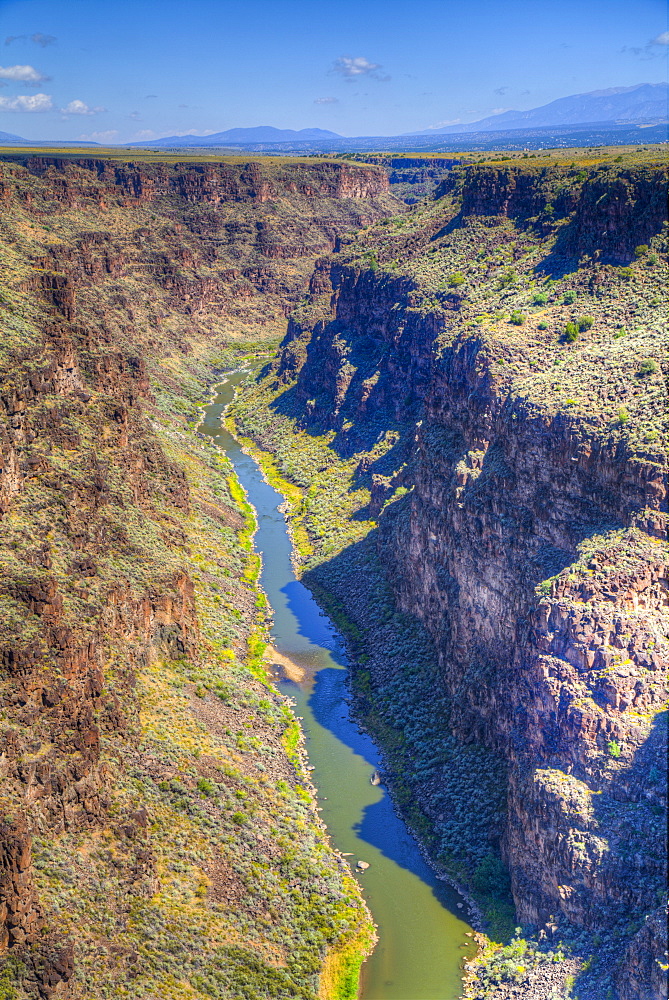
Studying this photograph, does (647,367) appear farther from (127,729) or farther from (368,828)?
(127,729)

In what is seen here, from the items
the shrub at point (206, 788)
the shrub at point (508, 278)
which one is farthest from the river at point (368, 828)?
the shrub at point (508, 278)

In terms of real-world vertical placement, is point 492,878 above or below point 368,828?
above

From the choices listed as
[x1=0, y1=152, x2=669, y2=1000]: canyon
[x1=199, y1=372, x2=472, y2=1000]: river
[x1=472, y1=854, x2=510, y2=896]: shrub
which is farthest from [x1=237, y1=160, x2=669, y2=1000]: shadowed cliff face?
[x1=199, y1=372, x2=472, y2=1000]: river

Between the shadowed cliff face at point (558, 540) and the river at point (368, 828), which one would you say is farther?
the river at point (368, 828)

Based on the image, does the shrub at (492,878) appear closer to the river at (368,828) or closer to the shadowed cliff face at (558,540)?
the shadowed cliff face at (558,540)

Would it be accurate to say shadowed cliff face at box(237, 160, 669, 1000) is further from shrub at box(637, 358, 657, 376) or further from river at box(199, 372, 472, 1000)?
river at box(199, 372, 472, 1000)

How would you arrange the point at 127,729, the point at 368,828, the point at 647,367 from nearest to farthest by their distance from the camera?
the point at 127,729 → the point at 647,367 → the point at 368,828

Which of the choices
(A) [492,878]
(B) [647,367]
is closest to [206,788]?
(A) [492,878]
